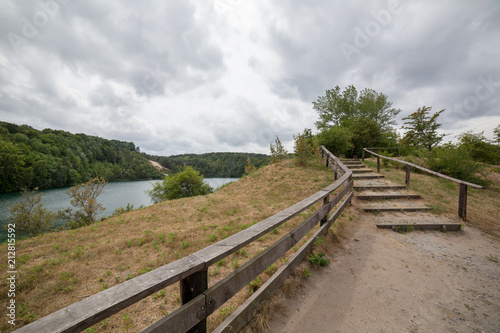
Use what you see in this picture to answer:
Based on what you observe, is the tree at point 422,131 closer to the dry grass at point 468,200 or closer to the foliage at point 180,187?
the dry grass at point 468,200

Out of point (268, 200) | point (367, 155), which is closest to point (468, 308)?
point (268, 200)

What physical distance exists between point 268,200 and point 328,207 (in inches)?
180

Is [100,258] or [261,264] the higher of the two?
[261,264]

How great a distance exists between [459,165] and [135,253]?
13.4 metres

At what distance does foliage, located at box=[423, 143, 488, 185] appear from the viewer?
8352mm

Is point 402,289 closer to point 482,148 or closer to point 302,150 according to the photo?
point 302,150

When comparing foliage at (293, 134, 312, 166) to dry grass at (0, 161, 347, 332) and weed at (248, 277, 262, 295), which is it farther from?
weed at (248, 277, 262, 295)

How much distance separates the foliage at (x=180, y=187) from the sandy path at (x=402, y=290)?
22.3 metres

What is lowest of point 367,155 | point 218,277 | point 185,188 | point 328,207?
point 185,188

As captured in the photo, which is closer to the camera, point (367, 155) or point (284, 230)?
point (284, 230)

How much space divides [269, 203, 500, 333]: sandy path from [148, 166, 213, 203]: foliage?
22.3 meters

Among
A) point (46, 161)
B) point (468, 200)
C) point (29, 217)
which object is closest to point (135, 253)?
point (468, 200)

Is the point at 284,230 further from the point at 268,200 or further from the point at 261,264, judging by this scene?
the point at 268,200

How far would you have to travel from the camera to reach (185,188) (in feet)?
78.8
